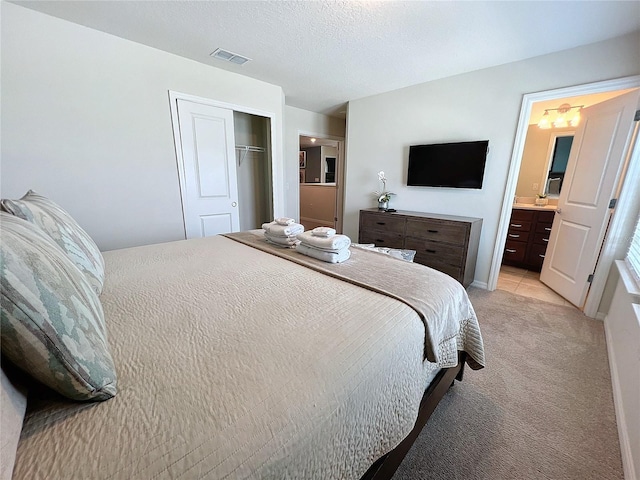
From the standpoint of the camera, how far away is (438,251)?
9.30 ft

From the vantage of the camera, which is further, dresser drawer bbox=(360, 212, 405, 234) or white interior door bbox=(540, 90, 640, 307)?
dresser drawer bbox=(360, 212, 405, 234)

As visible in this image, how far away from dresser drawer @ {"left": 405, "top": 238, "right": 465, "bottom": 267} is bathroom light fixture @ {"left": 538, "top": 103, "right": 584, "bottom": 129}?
8.19 feet

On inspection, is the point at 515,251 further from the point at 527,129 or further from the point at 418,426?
the point at 418,426

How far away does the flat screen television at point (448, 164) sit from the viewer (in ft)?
9.21

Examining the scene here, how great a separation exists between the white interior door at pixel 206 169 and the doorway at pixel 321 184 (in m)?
2.09

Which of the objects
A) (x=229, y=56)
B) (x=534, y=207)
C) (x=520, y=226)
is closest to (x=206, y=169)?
(x=229, y=56)

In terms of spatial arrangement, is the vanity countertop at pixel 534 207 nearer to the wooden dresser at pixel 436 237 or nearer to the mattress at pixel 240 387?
the wooden dresser at pixel 436 237

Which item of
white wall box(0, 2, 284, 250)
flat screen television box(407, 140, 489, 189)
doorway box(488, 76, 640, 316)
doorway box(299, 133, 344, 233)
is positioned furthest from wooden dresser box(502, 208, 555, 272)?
white wall box(0, 2, 284, 250)

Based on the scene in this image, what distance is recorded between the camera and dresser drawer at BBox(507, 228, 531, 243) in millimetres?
3502

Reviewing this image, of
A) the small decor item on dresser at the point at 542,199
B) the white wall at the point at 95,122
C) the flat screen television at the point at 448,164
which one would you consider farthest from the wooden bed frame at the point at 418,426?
the small decor item on dresser at the point at 542,199

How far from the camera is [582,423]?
1.30 metres

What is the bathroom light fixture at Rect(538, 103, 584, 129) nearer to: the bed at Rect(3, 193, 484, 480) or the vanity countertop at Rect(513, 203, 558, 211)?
the vanity countertop at Rect(513, 203, 558, 211)

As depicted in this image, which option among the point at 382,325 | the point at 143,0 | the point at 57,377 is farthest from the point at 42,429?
the point at 143,0

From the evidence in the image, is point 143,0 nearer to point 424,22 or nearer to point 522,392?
point 424,22
